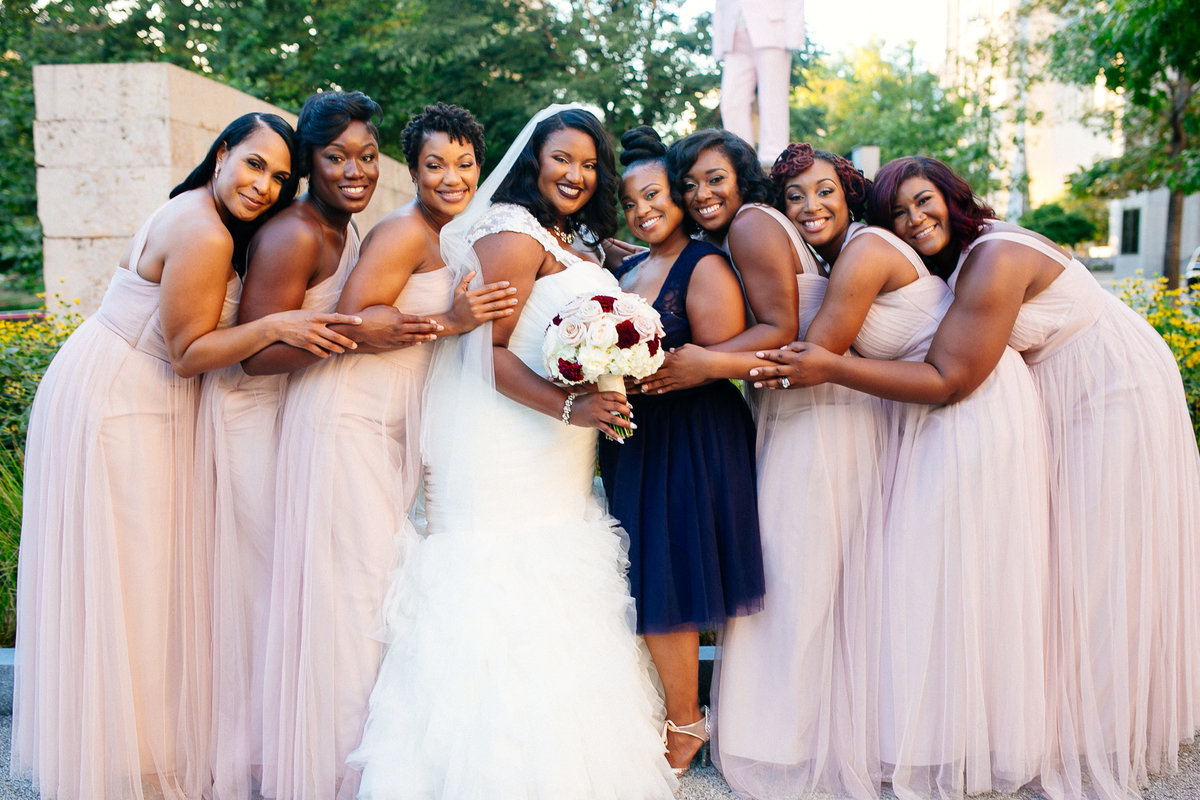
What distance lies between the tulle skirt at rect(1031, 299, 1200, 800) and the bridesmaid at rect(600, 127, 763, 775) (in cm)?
121

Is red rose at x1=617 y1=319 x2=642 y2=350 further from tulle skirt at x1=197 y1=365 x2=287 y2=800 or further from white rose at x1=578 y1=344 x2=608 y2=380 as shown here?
tulle skirt at x1=197 y1=365 x2=287 y2=800

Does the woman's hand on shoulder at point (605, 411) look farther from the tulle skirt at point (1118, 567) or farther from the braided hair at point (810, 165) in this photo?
the tulle skirt at point (1118, 567)

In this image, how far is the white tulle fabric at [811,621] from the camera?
335 cm

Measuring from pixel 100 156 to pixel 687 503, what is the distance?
7.37 metres

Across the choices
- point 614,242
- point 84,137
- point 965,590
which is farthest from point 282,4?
point 965,590

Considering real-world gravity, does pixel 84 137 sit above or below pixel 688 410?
above

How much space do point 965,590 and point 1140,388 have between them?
106cm

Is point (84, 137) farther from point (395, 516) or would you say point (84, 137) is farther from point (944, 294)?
point (944, 294)

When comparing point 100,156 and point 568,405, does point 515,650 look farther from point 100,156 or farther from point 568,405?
point 100,156

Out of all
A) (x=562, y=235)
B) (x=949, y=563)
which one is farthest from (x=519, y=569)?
(x=949, y=563)

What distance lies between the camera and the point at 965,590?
10.6 ft

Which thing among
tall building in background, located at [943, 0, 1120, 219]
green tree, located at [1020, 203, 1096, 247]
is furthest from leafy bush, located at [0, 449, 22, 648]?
green tree, located at [1020, 203, 1096, 247]

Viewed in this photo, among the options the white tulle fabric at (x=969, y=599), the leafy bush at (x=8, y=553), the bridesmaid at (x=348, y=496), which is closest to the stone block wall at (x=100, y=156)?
the leafy bush at (x=8, y=553)

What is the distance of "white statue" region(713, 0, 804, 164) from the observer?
8805mm
